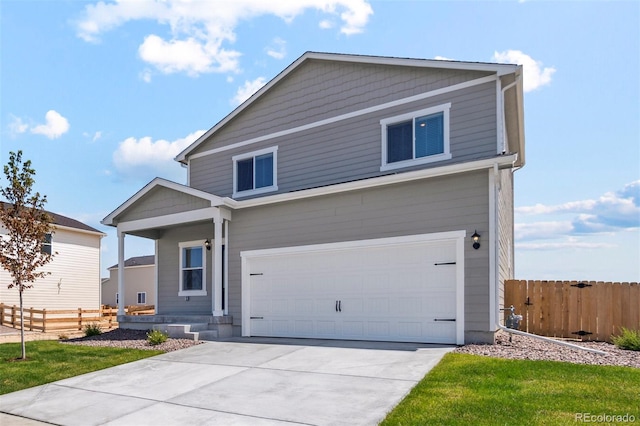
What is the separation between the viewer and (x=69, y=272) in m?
23.8

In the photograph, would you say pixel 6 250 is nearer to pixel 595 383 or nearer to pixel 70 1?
pixel 70 1

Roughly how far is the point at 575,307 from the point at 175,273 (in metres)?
11.9

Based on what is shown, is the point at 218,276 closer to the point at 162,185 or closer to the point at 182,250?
the point at 182,250

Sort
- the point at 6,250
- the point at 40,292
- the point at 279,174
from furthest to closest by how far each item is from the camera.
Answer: the point at 40,292, the point at 279,174, the point at 6,250

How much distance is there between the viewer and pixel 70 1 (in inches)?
435

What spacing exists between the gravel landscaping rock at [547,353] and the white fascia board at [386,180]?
3673mm

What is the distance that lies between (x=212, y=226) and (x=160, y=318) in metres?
3.17

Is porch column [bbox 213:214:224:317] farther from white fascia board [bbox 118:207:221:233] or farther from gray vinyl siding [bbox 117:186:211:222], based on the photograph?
gray vinyl siding [bbox 117:186:211:222]

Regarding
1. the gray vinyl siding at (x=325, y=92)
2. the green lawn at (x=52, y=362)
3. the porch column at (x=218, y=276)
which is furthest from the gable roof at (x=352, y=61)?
the green lawn at (x=52, y=362)

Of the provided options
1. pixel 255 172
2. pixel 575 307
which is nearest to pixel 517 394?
pixel 575 307

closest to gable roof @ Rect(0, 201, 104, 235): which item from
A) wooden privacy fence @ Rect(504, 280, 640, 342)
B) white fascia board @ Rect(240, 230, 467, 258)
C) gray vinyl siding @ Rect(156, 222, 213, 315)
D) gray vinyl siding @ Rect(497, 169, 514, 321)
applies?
gray vinyl siding @ Rect(156, 222, 213, 315)

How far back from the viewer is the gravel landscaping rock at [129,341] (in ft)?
35.7

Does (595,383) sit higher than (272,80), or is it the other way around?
(272,80)

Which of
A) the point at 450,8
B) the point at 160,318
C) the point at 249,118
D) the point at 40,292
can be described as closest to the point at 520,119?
the point at 450,8
